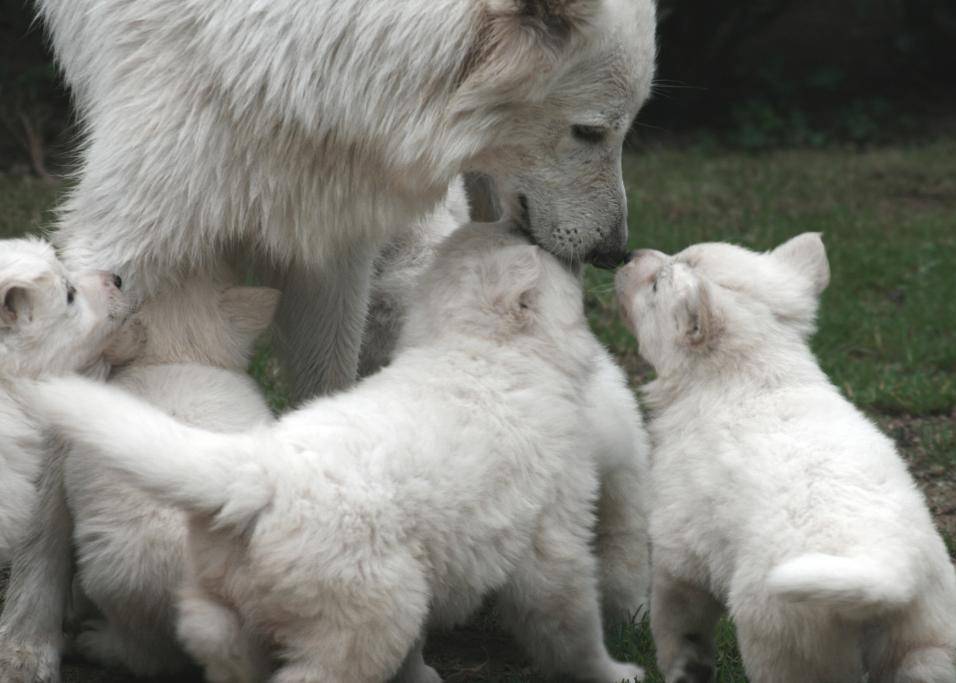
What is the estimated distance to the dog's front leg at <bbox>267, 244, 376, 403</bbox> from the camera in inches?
193

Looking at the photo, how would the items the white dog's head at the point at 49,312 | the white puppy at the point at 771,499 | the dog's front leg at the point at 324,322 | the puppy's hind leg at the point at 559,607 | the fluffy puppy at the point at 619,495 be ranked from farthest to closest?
1. the dog's front leg at the point at 324,322
2. the fluffy puppy at the point at 619,495
3. the white dog's head at the point at 49,312
4. the puppy's hind leg at the point at 559,607
5. the white puppy at the point at 771,499

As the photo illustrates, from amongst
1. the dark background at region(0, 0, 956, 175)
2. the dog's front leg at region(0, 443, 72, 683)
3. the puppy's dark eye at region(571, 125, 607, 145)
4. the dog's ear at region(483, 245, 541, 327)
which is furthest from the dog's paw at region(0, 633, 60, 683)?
the dark background at region(0, 0, 956, 175)

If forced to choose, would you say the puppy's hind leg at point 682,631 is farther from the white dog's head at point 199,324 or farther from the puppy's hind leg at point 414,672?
the white dog's head at point 199,324

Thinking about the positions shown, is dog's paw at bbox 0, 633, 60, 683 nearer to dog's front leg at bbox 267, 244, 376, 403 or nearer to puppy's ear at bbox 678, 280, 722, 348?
dog's front leg at bbox 267, 244, 376, 403

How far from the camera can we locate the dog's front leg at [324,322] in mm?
4891

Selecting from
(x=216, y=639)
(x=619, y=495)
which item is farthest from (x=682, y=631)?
(x=216, y=639)

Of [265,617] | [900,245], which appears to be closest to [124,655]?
[265,617]

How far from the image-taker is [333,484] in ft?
11.1

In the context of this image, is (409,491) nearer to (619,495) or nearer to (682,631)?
(682,631)

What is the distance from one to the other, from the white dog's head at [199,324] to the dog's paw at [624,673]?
144cm

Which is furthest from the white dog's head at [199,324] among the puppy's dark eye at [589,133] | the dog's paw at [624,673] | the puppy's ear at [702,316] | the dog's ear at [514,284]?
the dog's paw at [624,673]

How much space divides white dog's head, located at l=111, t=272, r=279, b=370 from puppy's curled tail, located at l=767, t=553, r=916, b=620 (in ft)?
6.22

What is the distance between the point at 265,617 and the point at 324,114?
5.04ft

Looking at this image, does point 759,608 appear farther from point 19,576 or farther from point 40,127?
point 40,127
